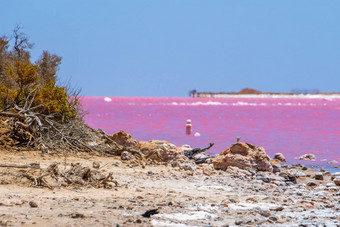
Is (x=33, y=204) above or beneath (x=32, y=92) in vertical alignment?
beneath

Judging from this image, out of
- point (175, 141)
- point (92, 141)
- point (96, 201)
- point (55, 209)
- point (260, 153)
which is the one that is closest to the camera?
point (55, 209)

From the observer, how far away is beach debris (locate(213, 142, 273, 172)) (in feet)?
37.4

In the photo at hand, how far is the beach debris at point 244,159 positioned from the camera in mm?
11406

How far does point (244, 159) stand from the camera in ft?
37.7

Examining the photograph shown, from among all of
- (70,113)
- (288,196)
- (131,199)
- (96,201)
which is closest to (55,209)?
(96,201)

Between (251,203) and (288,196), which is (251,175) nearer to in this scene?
(288,196)

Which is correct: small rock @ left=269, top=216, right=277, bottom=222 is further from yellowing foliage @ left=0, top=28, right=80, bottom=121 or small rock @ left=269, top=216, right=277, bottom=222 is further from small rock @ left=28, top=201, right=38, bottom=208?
yellowing foliage @ left=0, top=28, right=80, bottom=121

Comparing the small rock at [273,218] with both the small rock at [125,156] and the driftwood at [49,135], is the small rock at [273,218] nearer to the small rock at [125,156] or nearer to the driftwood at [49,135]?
the driftwood at [49,135]

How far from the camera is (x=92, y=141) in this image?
13.1 metres

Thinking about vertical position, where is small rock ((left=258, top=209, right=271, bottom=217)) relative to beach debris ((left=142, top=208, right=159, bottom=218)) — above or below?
below

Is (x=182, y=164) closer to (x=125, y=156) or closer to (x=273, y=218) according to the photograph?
(x=125, y=156)

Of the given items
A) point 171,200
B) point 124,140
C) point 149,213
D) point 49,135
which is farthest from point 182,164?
point 149,213

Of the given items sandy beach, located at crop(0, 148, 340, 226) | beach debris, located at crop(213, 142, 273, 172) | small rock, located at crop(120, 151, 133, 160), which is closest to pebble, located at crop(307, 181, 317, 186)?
sandy beach, located at crop(0, 148, 340, 226)

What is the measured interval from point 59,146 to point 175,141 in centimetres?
980
